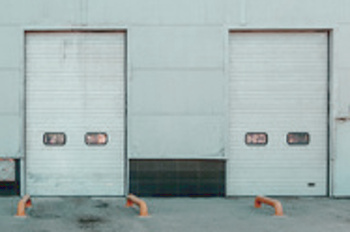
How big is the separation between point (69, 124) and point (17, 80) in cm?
146

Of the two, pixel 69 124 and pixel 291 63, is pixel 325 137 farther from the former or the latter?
pixel 69 124

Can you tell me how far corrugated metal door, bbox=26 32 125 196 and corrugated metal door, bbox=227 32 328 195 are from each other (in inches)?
103

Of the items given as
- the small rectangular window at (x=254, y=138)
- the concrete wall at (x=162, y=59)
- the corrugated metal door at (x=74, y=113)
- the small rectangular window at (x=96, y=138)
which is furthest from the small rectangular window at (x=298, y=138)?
the small rectangular window at (x=96, y=138)

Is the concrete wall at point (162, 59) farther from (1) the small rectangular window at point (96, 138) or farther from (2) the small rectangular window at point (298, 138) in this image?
(2) the small rectangular window at point (298, 138)

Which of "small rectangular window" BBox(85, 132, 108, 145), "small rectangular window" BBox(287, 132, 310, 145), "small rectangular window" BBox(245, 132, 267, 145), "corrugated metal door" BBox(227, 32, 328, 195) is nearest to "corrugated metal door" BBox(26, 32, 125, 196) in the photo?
"small rectangular window" BBox(85, 132, 108, 145)

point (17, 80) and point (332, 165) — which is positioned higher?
point (17, 80)

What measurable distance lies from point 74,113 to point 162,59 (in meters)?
2.28

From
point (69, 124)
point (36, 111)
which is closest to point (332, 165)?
point (69, 124)

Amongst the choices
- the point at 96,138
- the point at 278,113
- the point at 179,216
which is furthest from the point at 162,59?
the point at 179,216

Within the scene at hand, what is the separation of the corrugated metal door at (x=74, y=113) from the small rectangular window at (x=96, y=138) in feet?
0.07

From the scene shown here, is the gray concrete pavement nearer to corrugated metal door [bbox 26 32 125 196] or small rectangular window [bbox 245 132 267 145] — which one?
corrugated metal door [bbox 26 32 125 196]

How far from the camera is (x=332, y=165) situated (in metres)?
9.45

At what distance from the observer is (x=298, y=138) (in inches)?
377

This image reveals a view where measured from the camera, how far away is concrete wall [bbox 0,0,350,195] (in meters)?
9.30
